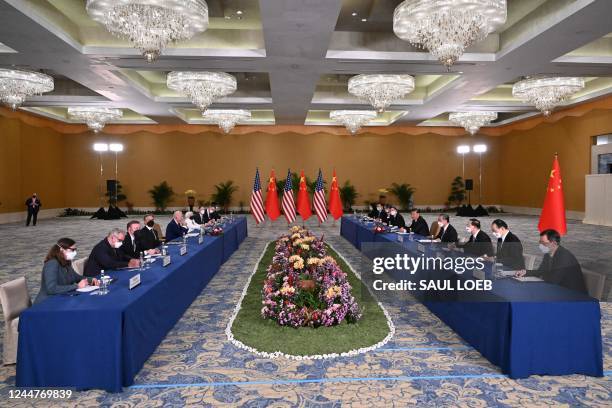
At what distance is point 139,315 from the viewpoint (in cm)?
370

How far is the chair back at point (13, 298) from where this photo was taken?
3.60m

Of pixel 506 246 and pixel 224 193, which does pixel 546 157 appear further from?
pixel 506 246

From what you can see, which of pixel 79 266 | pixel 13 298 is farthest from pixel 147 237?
pixel 13 298

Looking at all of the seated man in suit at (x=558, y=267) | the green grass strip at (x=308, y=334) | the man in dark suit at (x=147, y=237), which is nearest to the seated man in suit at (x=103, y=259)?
the green grass strip at (x=308, y=334)

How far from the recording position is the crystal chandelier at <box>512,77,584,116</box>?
37.7 ft

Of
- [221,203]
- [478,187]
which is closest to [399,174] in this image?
[478,187]

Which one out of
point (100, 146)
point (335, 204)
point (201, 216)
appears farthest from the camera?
point (100, 146)

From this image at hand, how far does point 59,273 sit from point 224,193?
58.4 ft

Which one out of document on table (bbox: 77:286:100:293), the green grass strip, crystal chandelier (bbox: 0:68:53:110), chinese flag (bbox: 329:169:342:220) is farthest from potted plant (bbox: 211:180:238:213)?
document on table (bbox: 77:286:100:293)

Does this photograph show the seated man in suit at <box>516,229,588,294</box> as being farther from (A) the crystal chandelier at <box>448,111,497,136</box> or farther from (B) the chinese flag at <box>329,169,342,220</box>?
(A) the crystal chandelier at <box>448,111,497,136</box>

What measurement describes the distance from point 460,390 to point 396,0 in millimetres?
7149

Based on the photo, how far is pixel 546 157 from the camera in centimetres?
1916

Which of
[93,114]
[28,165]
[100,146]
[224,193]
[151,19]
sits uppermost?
[93,114]

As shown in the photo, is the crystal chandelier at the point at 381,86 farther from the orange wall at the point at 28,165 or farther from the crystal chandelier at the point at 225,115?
the orange wall at the point at 28,165
